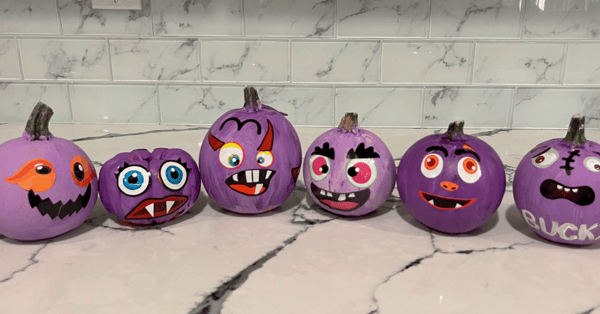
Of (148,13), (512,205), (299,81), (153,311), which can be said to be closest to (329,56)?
(299,81)

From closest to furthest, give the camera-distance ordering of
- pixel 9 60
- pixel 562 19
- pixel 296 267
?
pixel 296 267 → pixel 562 19 → pixel 9 60

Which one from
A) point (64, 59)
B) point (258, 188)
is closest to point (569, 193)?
point (258, 188)

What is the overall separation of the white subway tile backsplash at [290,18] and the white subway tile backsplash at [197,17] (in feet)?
0.13

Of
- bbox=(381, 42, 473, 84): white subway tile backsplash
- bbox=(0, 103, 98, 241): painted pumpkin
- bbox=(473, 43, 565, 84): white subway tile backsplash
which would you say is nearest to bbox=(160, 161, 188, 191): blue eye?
bbox=(0, 103, 98, 241): painted pumpkin

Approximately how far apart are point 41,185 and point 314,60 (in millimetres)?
835

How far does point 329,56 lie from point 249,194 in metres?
0.69

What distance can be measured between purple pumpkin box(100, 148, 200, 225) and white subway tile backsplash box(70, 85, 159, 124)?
0.69m

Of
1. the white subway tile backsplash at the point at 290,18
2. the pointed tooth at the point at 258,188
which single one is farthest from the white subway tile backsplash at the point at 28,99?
the pointed tooth at the point at 258,188

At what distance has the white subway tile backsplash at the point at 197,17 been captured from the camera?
1.21 m

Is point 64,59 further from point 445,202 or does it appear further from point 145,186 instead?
point 445,202

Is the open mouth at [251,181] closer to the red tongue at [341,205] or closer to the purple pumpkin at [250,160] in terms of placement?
the purple pumpkin at [250,160]

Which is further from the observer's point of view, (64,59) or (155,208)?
(64,59)

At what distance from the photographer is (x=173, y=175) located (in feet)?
2.08

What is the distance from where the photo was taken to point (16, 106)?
131cm
